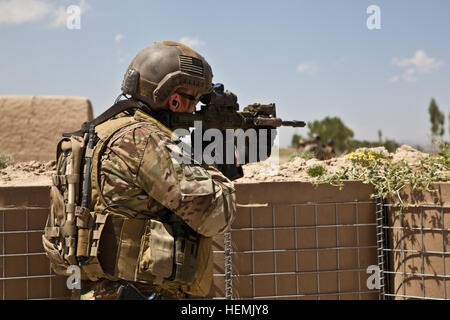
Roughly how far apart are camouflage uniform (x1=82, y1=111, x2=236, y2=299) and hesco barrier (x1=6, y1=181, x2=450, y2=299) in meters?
1.48

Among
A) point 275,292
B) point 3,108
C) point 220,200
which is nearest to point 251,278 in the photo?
point 275,292

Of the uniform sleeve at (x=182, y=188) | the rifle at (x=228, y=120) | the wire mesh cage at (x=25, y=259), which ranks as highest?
the rifle at (x=228, y=120)

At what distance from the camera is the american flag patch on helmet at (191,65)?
303 cm

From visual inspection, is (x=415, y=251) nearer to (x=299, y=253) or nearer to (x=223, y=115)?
(x=299, y=253)

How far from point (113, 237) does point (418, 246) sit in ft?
9.21

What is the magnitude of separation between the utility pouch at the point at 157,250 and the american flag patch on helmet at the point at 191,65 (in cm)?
95

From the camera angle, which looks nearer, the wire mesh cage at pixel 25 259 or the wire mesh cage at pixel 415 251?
the wire mesh cage at pixel 25 259

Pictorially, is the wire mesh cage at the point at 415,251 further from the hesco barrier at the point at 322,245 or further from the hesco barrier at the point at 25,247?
the hesco barrier at the point at 25,247

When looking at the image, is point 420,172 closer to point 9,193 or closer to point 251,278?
point 251,278

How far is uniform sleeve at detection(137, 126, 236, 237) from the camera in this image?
2.63 m

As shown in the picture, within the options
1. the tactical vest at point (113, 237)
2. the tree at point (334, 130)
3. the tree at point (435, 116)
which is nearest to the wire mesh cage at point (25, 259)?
the tactical vest at point (113, 237)

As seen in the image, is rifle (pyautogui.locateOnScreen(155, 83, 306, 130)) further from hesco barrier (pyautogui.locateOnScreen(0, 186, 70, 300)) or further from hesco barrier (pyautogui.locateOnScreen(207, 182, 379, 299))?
hesco barrier (pyautogui.locateOnScreen(0, 186, 70, 300))

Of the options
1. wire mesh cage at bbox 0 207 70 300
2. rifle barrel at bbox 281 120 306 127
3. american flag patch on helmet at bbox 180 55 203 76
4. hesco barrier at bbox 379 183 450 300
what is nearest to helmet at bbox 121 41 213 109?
american flag patch on helmet at bbox 180 55 203 76

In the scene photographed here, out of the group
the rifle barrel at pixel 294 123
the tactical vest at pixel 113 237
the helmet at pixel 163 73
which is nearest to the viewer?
the tactical vest at pixel 113 237
